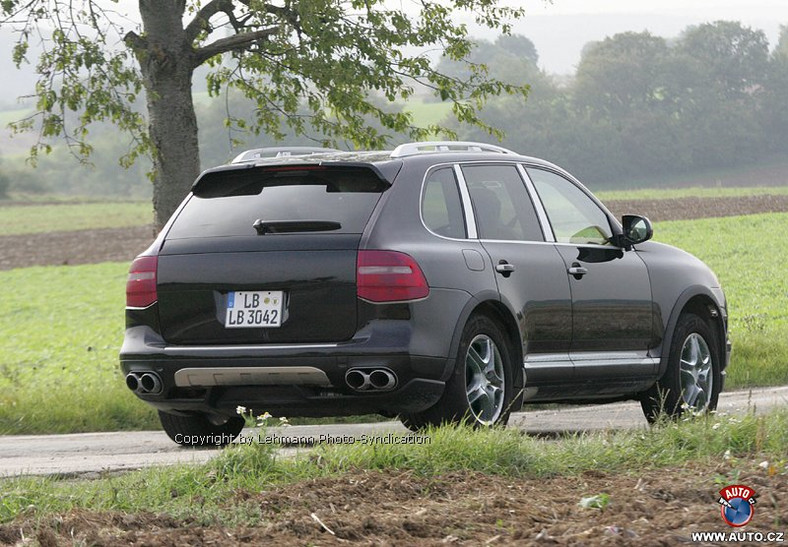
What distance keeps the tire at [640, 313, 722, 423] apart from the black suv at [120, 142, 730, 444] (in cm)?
71

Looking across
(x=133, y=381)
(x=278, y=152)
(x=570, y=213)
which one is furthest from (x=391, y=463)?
(x=570, y=213)

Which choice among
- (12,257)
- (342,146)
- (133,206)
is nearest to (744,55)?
(133,206)

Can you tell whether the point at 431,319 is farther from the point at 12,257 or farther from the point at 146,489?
the point at 12,257

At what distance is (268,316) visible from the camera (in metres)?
7.96

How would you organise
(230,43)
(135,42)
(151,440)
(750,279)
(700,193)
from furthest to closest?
(700,193) < (750,279) < (230,43) < (135,42) < (151,440)

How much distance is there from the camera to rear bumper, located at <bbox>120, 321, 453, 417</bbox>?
7.76m

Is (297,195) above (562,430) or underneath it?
above

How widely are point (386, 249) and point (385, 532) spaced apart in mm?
2753

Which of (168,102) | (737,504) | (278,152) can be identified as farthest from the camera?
(168,102)

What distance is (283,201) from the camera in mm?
8195

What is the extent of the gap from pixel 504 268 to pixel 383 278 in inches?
41.6

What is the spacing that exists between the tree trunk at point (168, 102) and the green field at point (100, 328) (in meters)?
2.11

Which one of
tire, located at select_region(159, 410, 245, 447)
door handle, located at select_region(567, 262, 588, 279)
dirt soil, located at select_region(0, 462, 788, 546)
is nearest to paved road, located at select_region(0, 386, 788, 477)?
tire, located at select_region(159, 410, 245, 447)

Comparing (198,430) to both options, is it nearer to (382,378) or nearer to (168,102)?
(382,378)
